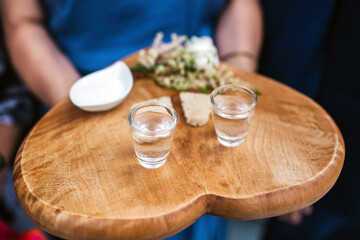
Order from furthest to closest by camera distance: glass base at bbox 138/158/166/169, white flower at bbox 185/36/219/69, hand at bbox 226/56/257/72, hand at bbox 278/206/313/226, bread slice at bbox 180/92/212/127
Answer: hand at bbox 278/206/313/226
hand at bbox 226/56/257/72
white flower at bbox 185/36/219/69
bread slice at bbox 180/92/212/127
glass base at bbox 138/158/166/169

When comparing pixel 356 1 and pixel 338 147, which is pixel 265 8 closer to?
pixel 356 1

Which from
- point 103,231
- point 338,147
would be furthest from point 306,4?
point 103,231

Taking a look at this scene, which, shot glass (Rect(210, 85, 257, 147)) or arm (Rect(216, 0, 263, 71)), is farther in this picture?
arm (Rect(216, 0, 263, 71))

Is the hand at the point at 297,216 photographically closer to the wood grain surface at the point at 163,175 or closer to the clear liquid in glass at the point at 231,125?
the wood grain surface at the point at 163,175

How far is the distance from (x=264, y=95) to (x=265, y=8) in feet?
2.18

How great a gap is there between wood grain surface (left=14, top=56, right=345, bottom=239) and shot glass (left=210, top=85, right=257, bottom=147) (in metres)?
0.02

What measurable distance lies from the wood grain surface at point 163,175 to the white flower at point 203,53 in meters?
0.22

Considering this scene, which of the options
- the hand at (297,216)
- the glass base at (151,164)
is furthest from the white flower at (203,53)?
the hand at (297,216)

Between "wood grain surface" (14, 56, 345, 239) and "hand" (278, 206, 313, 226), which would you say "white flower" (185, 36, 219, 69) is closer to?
"wood grain surface" (14, 56, 345, 239)

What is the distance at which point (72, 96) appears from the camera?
902 mm

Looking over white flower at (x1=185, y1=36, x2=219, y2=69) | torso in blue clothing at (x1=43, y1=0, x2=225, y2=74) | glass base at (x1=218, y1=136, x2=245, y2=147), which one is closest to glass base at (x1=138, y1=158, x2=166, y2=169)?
glass base at (x1=218, y1=136, x2=245, y2=147)

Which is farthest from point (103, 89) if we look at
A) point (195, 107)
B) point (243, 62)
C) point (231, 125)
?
point (243, 62)

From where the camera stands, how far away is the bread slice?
0.85 meters

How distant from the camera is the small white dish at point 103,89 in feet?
2.88
